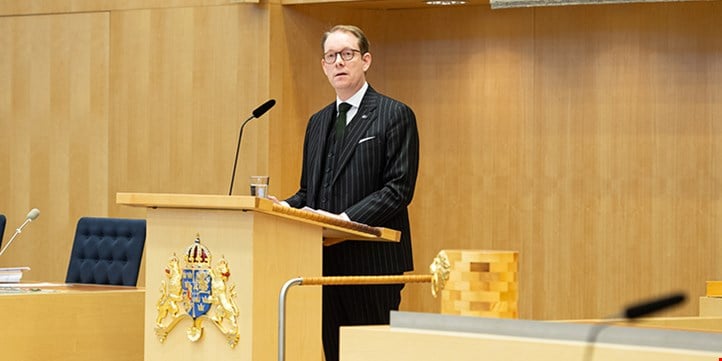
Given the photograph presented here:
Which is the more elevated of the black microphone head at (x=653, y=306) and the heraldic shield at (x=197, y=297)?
the black microphone head at (x=653, y=306)

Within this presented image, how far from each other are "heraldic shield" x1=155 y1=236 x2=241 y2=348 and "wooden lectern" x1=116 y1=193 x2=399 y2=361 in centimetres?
2

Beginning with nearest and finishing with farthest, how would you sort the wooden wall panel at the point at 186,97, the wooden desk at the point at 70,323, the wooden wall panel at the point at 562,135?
the wooden desk at the point at 70,323, the wooden wall panel at the point at 562,135, the wooden wall panel at the point at 186,97

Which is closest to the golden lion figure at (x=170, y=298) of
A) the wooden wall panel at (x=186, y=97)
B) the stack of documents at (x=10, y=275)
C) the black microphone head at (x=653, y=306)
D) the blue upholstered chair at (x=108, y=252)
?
the stack of documents at (x=10, y=275)

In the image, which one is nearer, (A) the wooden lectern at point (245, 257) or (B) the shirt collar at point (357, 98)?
(A) the wooden lectern at point (245, 257)

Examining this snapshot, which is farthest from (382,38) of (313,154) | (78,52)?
(313,154)

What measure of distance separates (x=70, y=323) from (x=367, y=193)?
138cm

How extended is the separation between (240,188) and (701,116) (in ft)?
9.27

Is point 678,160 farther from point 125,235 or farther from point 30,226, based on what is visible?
point 30,226

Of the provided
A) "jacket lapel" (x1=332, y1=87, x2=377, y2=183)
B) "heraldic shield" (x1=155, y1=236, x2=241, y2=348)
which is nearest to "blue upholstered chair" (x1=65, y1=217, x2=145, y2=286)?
"jacket lapel" (x1=332, y1=87, x2=377, y2=183)

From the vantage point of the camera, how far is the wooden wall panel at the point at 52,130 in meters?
8.45

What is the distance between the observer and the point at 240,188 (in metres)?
7.90

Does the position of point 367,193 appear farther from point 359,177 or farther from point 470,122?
point 470,122

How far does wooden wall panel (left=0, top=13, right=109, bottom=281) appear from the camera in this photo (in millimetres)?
8445

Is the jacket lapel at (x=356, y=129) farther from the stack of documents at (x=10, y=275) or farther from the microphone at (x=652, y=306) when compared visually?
the microphone at (x=652, y=306)
